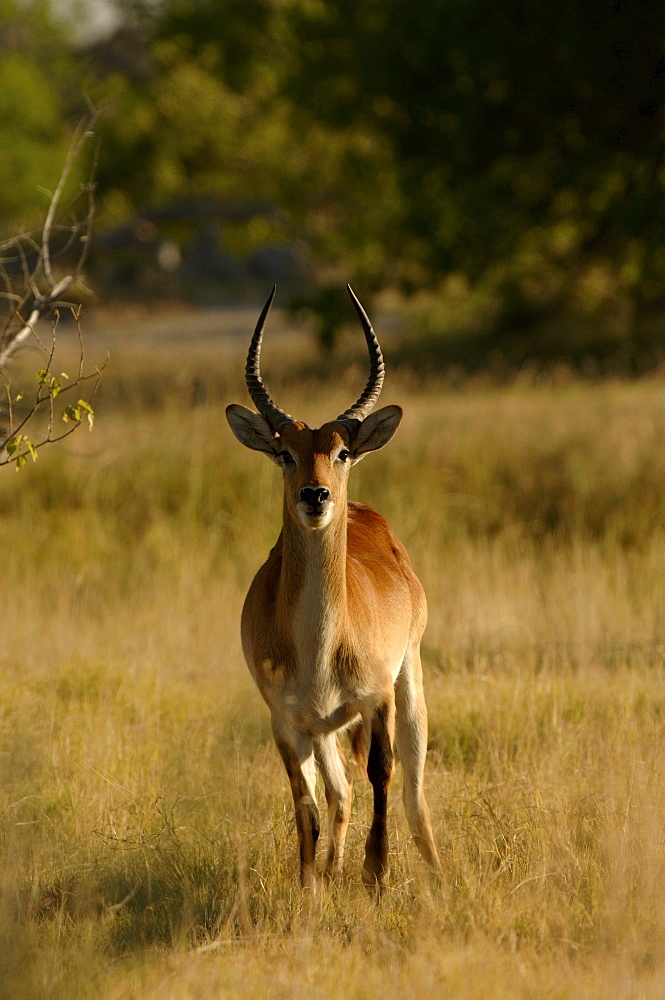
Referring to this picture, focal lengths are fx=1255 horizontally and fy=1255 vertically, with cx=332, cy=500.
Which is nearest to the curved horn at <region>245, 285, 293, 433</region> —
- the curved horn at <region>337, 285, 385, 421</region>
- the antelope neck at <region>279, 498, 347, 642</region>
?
the curved horn at <region>337, 285, 385, 421</region>

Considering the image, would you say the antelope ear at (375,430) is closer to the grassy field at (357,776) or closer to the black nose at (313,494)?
the black nose at (313,494)

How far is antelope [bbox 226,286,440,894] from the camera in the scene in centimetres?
432

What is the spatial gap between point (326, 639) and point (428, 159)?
49.4ft

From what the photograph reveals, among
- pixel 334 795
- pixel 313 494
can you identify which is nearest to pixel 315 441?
pixel 313 494

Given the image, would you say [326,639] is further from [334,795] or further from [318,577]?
[334,795]

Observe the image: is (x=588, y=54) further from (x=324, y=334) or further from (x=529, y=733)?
(x=529, y=733)

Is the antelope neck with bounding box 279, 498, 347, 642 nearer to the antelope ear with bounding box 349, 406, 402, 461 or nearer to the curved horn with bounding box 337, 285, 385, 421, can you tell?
the antelope ear with bounding box 349, 406, 402, 461

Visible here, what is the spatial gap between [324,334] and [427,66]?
5.66m

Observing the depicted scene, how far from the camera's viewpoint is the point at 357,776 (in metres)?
5.70

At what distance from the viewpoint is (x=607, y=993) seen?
3.46 metres

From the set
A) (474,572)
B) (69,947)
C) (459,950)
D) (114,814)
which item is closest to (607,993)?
(459,950)

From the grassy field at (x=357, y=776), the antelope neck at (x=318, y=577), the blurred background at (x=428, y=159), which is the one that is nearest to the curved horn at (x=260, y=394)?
the antelope neck at (x=318, y=577)

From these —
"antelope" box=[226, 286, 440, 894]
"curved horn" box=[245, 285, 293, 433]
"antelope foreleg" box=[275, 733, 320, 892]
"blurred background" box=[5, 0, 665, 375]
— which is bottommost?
"antelope foreleg" box=[275, 733, 320, 892]

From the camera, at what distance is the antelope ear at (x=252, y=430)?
15.2ft
